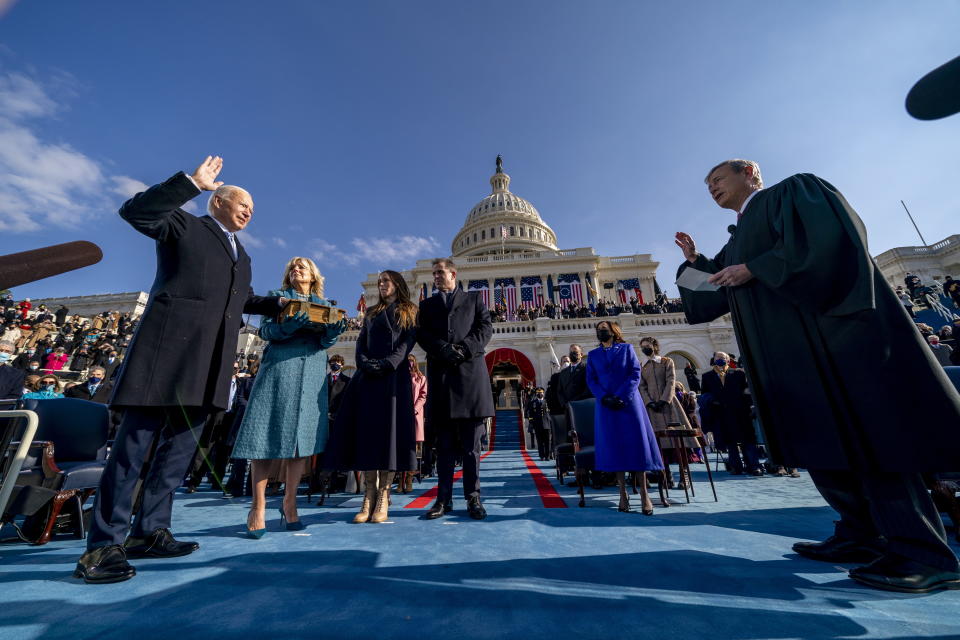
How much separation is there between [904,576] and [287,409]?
3.38 metres

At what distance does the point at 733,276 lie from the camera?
210 cm

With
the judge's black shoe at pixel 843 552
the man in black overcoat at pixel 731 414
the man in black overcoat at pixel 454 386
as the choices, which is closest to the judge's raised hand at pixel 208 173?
the man in black overcoat at pixel 454 386

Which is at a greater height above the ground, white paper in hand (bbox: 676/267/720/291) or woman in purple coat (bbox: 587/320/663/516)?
white paper in hand (bbox: 676/267/720/291)

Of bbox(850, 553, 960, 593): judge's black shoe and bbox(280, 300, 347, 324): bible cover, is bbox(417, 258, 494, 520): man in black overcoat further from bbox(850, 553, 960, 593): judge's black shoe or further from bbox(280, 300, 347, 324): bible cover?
bbox(850, 553, 960, 593): judge's black shoe

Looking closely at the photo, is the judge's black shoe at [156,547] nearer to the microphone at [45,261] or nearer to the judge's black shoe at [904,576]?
the microphone at [45,261]

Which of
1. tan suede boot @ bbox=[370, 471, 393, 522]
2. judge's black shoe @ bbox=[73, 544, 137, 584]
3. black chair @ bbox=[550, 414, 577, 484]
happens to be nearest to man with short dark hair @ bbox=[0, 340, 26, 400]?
judge's black shoe @ bbox=[73, 544, 137, 584]

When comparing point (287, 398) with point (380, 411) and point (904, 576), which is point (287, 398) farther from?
point (904, 576)

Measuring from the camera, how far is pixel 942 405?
5.15 feet

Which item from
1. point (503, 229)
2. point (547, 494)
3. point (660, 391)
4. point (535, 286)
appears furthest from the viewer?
point (503, 229)

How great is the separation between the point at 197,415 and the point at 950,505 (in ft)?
15.6

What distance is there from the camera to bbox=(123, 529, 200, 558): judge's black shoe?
2.09 metres

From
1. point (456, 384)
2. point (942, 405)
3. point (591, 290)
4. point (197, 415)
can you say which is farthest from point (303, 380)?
point (591, 290)

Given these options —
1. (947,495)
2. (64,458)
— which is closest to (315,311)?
(64,458)

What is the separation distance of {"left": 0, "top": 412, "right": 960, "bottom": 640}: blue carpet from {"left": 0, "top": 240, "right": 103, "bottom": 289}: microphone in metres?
1.19
